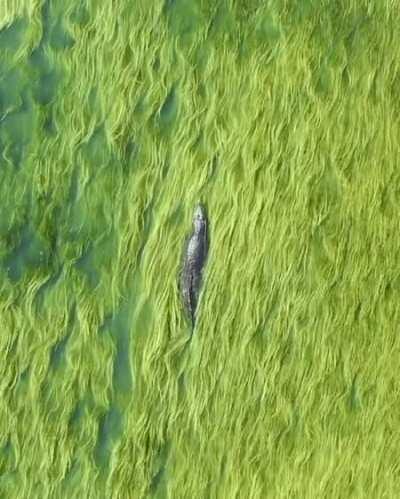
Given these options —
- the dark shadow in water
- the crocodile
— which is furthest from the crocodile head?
the dark shadow in water

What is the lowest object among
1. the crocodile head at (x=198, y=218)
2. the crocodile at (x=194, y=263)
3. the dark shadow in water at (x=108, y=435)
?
the dark shadow in water at (x=108, y=435)

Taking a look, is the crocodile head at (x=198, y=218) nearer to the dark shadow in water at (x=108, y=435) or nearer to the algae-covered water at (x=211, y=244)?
the algae-covered water at (x=211, y=244)

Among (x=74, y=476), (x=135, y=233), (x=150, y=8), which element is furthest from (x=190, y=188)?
(x=74, y=476)

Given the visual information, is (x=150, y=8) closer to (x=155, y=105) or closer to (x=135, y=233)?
(x=155, y=105)

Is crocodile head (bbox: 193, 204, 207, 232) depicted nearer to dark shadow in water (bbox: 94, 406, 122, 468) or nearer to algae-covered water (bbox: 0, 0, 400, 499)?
algae-covered water (bbox: 0, 0, 400, 499)

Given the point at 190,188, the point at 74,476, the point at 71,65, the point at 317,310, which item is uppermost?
the point at 71,65

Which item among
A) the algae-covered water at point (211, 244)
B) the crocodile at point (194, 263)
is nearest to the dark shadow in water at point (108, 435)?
the algae-covered water at point (211, 244)

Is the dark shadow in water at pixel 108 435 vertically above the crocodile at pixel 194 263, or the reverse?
the crocodile at pixel 194 263
